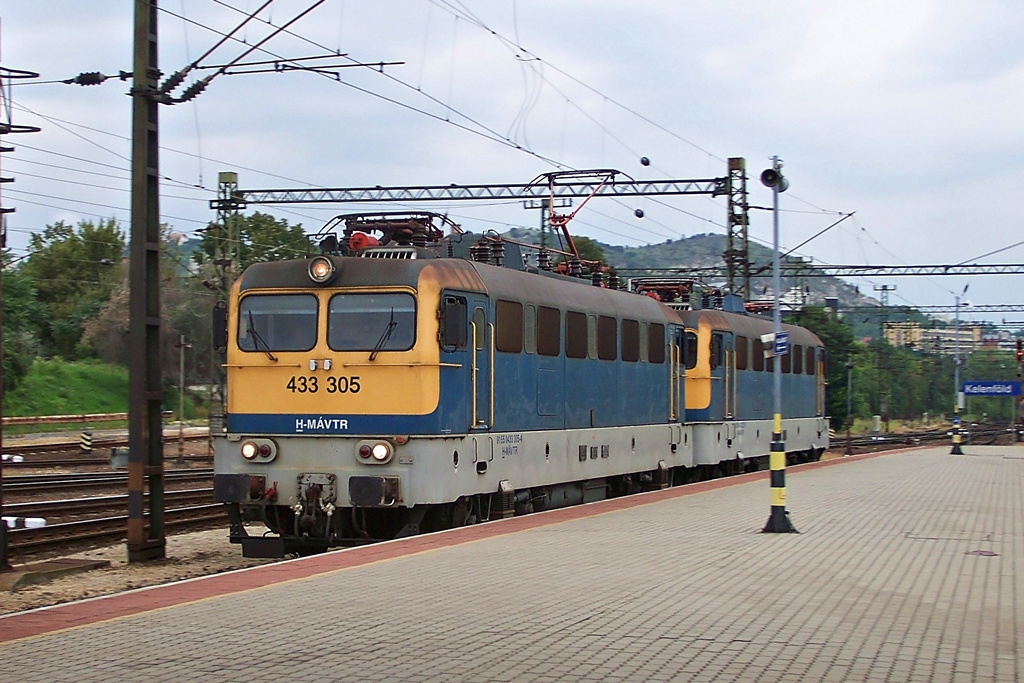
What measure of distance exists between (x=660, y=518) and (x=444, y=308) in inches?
178

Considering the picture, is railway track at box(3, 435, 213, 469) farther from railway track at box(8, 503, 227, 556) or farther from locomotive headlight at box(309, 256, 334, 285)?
locomotive headlight at box(309, 256, 334, 285)

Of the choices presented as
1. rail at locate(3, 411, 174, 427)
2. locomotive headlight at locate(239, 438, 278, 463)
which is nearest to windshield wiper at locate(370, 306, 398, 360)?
locomotive headlight at locate(239, 438, 278, 463)

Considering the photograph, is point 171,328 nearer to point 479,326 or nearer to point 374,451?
point 479,326

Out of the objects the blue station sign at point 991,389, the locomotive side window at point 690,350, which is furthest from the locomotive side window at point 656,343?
the blue station sign at point 991,389

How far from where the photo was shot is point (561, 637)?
888cm

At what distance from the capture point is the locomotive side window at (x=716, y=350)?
26.6 metres

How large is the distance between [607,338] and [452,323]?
19.7 feet

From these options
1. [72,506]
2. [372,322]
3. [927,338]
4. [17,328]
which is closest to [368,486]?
[372,322]

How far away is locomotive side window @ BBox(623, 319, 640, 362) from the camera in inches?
835

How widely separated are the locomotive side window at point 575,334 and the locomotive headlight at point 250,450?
5199 millimetres

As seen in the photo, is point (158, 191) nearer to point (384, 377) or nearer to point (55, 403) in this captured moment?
point (384, 377)

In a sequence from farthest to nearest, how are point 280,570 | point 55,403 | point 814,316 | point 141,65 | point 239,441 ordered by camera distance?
point 814,316
point 55,403
point 239,441
point 141,65
point 280,570

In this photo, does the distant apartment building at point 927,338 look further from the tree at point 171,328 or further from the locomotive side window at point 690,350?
the locomotive side window at point 690,350

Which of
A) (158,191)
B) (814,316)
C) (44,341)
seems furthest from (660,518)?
(44,341)
